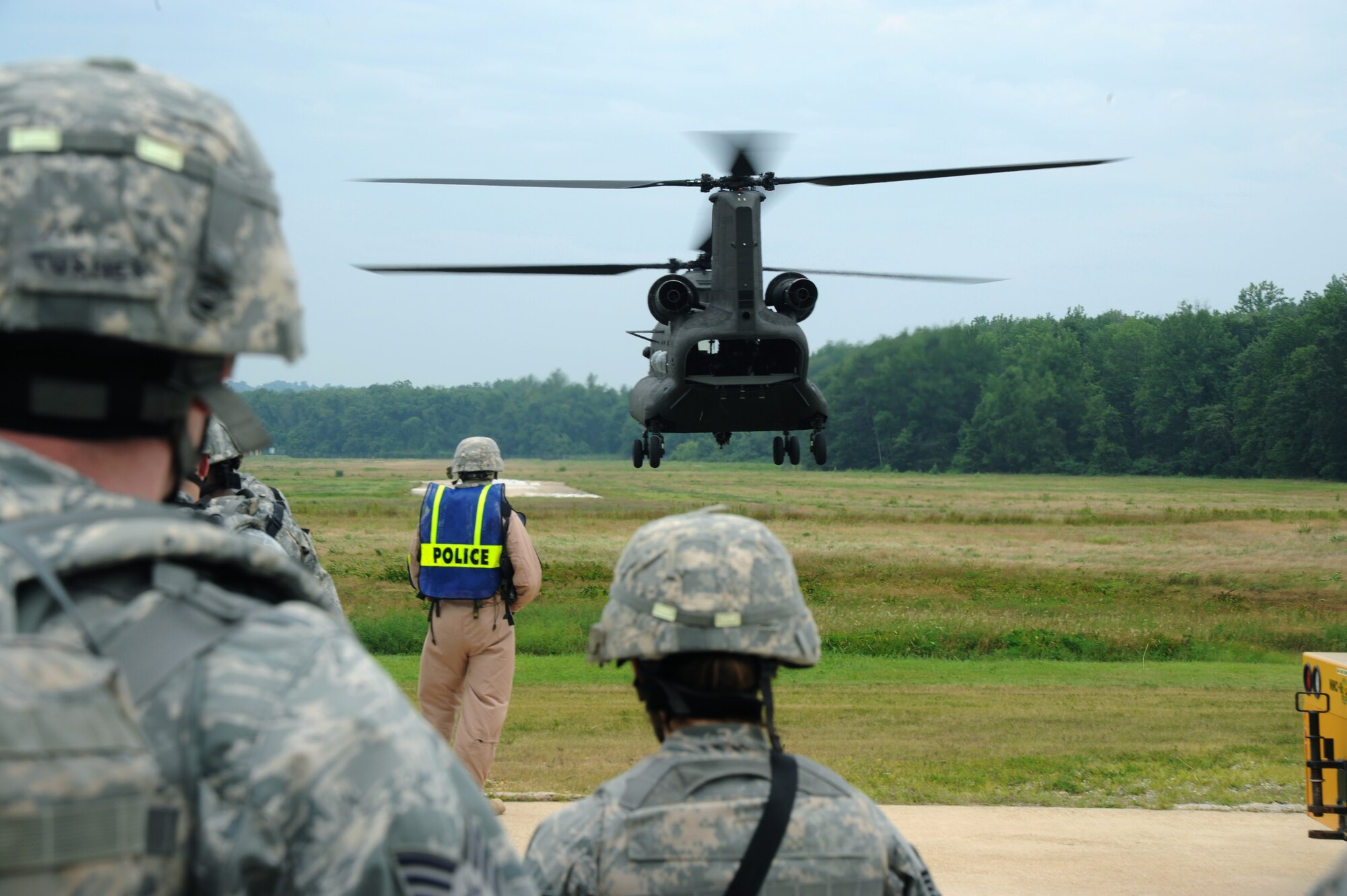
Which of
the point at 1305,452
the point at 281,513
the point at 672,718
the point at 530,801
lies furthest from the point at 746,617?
the point at 1305,452

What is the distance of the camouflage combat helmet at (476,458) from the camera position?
765cm

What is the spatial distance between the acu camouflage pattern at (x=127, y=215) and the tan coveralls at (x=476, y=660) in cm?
577

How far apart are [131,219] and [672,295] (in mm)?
18198

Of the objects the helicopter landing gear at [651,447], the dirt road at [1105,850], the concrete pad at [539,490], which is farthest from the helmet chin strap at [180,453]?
the concrete pad at [539,490]

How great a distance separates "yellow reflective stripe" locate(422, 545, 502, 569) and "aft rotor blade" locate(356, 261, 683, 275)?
1261 centimetres

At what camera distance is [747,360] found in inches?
784

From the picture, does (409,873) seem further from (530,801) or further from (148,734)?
(530,801)

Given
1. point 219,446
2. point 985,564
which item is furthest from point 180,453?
point 985,564

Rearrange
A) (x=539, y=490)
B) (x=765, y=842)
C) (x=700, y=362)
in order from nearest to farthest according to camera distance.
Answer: (x=765, y=842) < (x=700, y=362) < (x=539, y=490)

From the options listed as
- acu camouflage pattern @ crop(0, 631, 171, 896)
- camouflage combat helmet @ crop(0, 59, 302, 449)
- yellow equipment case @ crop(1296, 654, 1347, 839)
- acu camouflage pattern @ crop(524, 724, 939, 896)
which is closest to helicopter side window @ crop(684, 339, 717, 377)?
yellow equipment case @ crop(1296, 654, 1347, 839)

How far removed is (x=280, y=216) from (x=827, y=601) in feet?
72.7

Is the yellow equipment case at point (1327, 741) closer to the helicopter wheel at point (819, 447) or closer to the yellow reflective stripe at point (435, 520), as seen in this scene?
the yellow reflective stripe at point (435, 520)

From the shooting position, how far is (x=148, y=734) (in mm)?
1239

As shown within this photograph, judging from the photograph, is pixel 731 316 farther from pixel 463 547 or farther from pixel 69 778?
pixel 69 778
